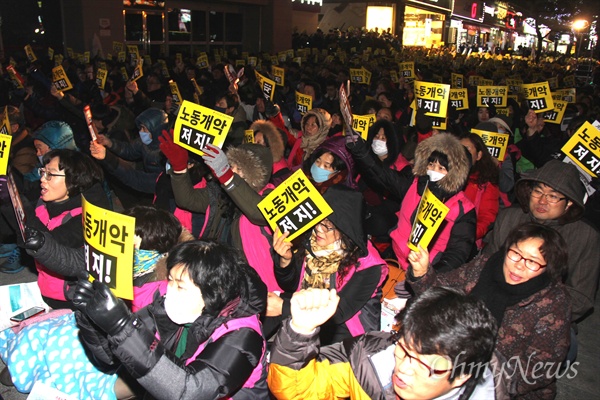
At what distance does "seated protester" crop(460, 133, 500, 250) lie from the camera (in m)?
4.77

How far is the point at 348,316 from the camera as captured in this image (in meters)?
2.96

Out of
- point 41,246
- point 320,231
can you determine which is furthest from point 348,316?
point 41,246

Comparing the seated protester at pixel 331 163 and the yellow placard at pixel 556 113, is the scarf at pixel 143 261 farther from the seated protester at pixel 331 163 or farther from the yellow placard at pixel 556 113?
the yellow placard at pixel 556 113

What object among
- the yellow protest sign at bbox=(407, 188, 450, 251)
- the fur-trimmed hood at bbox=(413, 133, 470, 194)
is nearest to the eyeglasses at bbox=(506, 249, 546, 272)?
the yellow protest sign at bbox=(407, 188, 450, 251)

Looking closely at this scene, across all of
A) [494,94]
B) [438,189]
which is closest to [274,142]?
[438,189]

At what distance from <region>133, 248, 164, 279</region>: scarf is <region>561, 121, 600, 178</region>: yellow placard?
3.95m

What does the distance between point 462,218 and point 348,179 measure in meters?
1.11

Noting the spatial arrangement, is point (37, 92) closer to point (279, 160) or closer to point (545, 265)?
point (279, 160)

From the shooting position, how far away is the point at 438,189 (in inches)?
161

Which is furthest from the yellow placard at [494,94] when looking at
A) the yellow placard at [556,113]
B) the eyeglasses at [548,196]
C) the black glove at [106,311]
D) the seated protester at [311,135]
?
the black glove at [106,311]

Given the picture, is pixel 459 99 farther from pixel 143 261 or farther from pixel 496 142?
pixel 143 261

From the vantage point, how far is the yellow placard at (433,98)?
22.8 ft

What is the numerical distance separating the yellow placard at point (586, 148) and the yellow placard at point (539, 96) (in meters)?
2.98

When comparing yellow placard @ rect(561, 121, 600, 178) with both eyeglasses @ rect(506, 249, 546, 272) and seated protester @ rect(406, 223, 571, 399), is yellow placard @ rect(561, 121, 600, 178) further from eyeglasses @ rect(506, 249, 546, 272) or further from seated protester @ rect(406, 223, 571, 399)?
eyeglasses @ rect(506, 249, 546, 272)
